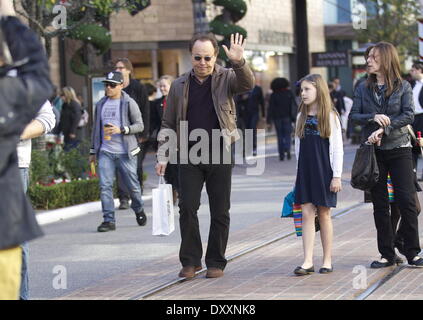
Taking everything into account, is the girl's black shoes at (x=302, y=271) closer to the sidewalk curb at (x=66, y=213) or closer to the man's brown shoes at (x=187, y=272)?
the man's brown shoes at (x=187, y=272)

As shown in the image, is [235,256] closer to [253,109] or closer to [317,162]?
[317,162]

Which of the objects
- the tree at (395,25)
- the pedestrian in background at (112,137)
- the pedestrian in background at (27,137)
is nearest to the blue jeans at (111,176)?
the pedestrian in background at (112,137)

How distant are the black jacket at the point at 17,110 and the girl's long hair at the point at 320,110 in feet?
13.5

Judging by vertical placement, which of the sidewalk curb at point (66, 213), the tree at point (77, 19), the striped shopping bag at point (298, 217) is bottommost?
the sidewalk curb at point (66, 213)

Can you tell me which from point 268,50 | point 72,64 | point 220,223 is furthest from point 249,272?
point 268,50

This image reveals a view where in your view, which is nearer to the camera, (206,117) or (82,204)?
(206,117)

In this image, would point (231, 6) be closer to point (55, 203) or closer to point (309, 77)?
point (55, 203)

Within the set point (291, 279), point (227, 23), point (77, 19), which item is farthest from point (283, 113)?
point (291, 279)

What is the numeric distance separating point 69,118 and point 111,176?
812 cm

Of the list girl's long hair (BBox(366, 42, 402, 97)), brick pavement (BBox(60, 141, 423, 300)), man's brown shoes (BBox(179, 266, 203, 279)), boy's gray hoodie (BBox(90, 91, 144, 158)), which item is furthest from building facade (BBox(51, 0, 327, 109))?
man's brown shoes (BBox(179, 266, 203, 279))

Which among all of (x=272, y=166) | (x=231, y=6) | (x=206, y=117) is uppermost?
(x=231, y=6)

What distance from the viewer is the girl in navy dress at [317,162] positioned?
7.85m

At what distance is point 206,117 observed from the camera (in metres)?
7.96
